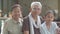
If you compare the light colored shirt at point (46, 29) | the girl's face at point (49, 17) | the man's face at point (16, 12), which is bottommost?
the light colored shirt at point (46, 29)

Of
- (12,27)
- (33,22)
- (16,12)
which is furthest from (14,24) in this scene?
(33,22)

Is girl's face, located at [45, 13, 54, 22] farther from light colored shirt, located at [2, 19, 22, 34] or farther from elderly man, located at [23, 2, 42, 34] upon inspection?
light colored shirt, located at [2, 19, 22, 34]

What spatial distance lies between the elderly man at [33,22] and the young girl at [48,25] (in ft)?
0.30

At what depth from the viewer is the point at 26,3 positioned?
9391 millimetres

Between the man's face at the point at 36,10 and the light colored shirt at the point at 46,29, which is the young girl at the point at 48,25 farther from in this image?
the man's face at the point at 36,10

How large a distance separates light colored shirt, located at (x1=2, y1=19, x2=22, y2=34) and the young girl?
367mm

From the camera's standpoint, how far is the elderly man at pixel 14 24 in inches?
128

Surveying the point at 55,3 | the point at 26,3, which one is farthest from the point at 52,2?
the point at 26,3

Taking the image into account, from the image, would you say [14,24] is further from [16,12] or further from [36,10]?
[36,10]

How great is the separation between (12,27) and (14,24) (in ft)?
0.19

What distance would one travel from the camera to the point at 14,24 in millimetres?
3338

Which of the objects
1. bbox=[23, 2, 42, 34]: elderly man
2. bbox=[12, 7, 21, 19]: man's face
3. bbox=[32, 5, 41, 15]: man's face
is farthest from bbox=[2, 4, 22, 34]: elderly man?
bbox=[32, 5, 41, 15]: man's face

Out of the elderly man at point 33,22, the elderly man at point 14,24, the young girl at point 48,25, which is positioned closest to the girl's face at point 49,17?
the young girl at point 48,25

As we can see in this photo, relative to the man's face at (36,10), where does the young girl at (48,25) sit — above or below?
below
